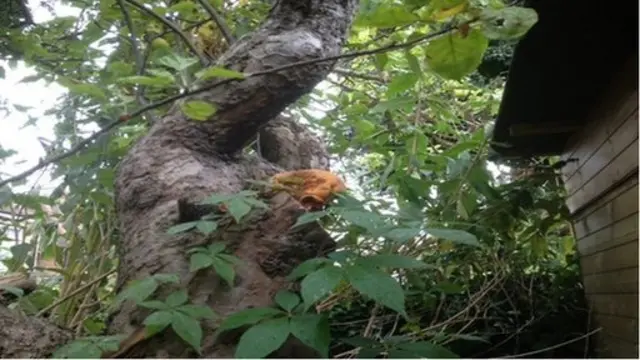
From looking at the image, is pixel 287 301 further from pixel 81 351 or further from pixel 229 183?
pixel 229 183

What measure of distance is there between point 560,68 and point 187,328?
118cm

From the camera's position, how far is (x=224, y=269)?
101cm

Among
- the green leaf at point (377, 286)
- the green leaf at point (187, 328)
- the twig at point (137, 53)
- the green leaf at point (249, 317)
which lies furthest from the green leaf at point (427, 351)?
the twig at point (137, 53)

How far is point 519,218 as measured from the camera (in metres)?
1.91

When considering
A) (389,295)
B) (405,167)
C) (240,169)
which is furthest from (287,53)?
(389,295)

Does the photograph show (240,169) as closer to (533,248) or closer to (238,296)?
(238,296)

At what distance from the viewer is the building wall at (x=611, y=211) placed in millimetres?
1337

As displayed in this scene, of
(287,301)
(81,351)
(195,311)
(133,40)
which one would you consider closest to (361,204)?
(287,301)

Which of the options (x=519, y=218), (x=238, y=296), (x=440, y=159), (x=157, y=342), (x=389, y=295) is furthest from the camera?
(x=519, y=218)

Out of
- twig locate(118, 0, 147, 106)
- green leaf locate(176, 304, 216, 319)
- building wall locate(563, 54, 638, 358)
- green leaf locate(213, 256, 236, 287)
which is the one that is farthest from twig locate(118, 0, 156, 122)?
building wall locate(563, 54, 638, 358)

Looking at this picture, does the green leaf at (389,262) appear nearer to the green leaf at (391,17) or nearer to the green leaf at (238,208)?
the green leaf at (238,208)

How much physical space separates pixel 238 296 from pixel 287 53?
67 cm

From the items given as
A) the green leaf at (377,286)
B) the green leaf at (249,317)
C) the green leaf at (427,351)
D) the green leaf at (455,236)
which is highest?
the green leaf at (455,236)

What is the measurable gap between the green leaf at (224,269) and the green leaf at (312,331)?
0.61 feet
